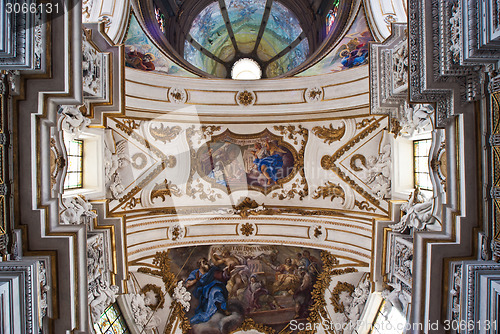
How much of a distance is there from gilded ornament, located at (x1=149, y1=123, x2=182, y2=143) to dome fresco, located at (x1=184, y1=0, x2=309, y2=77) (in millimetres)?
4848

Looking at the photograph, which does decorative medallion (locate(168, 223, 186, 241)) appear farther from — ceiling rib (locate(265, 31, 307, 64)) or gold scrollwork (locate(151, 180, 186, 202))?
ceiling rib (locate(265, 31, 307, 64))

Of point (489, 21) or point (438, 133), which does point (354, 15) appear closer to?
point (438, 133)

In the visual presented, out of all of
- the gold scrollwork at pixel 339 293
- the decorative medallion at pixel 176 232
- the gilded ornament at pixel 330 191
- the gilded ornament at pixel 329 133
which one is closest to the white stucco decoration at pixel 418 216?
the gilded ornament at pixel 330 191

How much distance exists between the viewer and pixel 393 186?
1005 centimetres

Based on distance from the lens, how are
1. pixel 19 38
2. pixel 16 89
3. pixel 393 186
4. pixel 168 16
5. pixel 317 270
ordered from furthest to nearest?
1. pixel 168 16
2. pixel 317 270
3. pixel 393 186
4. pixel 16 89
5. pixel 19 38

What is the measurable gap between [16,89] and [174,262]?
740 centimetres

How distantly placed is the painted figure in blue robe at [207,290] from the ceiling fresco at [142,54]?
692cm

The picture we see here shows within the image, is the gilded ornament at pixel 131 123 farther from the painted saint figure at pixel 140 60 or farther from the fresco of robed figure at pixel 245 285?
the fresco of robed figure at pixel 245 285

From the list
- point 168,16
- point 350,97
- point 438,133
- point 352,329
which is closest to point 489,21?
point 438,133

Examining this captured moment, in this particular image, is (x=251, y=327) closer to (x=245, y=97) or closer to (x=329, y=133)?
(x=329, y=133)

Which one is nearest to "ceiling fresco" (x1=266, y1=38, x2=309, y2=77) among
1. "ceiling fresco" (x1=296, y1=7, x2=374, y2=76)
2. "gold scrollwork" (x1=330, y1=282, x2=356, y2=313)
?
"ceiling fresco" (x1=296, y1=7, x2=374, y2=76)

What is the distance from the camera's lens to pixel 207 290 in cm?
1155

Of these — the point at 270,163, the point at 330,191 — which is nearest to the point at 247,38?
the point at 270,163

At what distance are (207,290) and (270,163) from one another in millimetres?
5026
